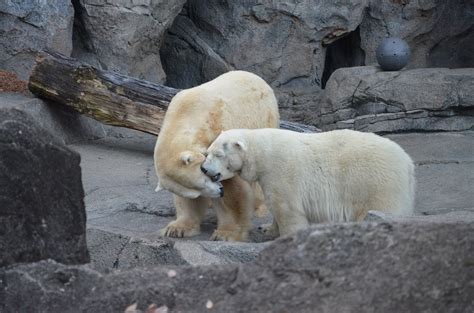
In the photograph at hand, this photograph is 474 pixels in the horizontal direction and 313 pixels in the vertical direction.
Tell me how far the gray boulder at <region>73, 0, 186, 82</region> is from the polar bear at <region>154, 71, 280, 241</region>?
358 centimetres

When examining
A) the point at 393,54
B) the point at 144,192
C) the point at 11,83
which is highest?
the point at 393,54

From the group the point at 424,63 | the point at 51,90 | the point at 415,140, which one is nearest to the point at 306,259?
the point at 51,90

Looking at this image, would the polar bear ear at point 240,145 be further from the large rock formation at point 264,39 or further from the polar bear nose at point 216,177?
the large rock formation at point 264,39

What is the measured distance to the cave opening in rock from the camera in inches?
441

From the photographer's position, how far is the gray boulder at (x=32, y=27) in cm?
896

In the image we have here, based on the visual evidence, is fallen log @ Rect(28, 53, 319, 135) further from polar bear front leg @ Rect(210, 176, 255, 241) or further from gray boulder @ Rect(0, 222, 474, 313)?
gray boulder @ Rect(0, 222, 474, 313)

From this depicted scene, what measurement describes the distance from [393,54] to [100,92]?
11.1ft

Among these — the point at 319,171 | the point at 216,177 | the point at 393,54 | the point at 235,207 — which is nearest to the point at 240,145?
the point at 216,177

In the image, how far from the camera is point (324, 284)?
2.53m

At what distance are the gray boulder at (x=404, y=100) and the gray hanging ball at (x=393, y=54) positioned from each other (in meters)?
0.09

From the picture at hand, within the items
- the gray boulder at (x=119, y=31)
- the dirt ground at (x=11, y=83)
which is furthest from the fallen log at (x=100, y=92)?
the gray boulder at (x=119, y=31)

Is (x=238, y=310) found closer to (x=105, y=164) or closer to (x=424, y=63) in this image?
(x=105, y=164)

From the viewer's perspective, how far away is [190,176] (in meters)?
5.29

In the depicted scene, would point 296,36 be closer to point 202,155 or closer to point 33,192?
point 202,155
